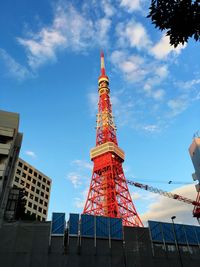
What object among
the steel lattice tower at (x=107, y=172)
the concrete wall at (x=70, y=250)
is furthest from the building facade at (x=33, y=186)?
the concrete wall at (x=70, y=250)

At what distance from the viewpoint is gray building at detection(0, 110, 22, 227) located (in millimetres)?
36341

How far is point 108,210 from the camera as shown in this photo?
60406 mm

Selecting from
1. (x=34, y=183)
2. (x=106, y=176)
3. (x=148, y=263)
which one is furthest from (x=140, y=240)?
(x=34, y=183)

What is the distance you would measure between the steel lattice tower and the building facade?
19145 mm

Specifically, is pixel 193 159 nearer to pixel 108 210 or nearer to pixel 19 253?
pixel 108 210

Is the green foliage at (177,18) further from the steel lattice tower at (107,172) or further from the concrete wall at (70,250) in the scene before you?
the steel lattice tower at (107,172)

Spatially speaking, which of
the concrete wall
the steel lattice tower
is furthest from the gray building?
the steel lattice tower

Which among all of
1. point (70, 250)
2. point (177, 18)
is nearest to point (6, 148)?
point (70, 250)

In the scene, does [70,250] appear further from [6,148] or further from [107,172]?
[107,172]

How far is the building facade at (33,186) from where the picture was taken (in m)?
71.6

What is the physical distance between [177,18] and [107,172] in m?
60.3

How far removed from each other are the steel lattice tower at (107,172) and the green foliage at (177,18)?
2096 inches

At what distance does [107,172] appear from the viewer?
6744cm

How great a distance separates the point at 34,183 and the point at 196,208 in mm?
45635
